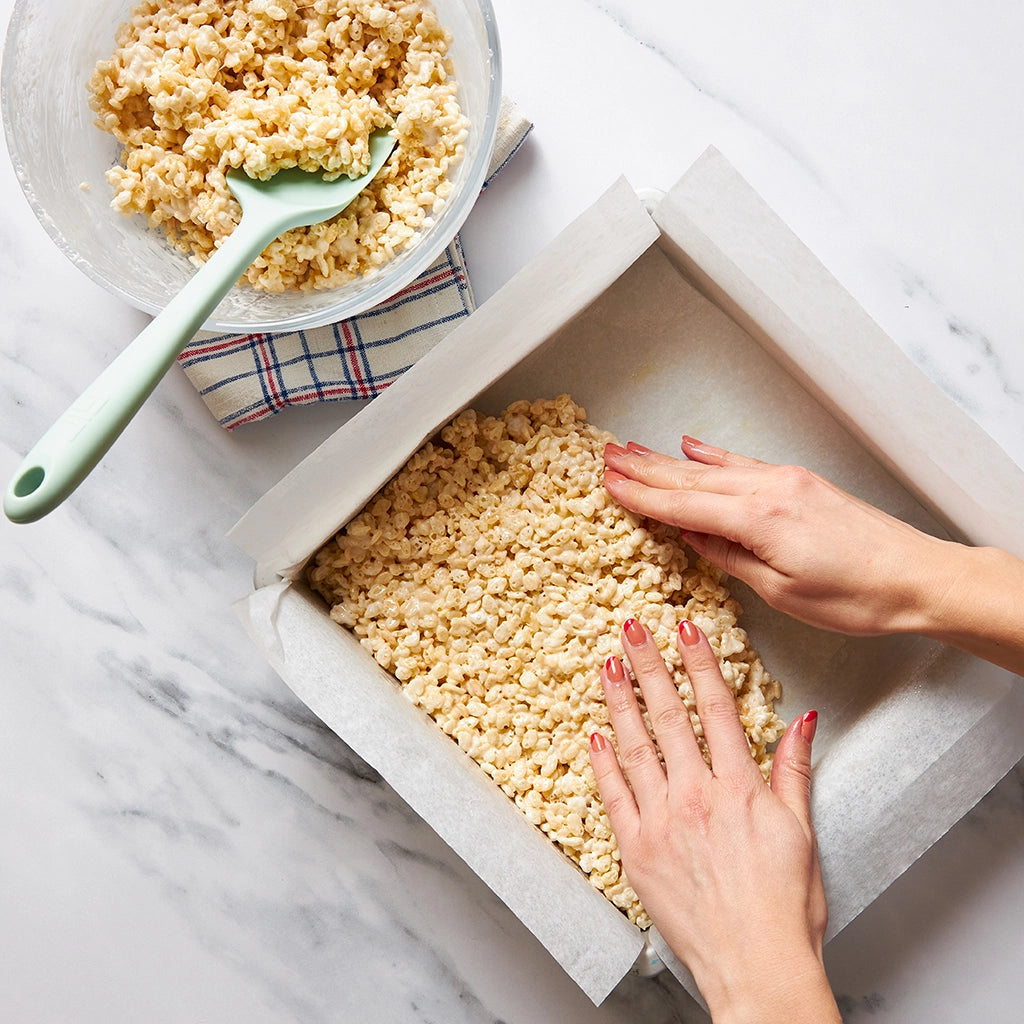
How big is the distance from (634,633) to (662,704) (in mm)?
75

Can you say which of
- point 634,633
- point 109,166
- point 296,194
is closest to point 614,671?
point 634,633

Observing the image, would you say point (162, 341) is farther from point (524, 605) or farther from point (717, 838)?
point (717, 838)

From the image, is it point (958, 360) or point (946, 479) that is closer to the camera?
point (946, 479)

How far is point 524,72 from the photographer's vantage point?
960mm

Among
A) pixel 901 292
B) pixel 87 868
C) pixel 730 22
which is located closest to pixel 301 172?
pixel 730 22

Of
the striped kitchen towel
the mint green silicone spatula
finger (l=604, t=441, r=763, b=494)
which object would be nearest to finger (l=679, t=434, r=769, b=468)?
finger (l=604, t=441, r=763, b=494)

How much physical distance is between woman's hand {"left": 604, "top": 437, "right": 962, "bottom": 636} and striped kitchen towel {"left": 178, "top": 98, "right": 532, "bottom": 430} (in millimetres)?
292

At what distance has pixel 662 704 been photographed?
2.83 ft

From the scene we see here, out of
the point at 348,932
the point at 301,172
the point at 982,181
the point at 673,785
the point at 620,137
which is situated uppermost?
the point at 982,181

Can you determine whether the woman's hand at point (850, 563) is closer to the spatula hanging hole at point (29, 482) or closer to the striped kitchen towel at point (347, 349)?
the striped kitchen towel at point (347, 349)

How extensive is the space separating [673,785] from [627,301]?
0.52 meters

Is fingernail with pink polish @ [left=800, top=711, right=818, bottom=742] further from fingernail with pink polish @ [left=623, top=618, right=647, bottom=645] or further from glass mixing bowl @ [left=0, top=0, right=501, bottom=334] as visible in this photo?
glass mixing bowl @ [left=0, top=0, right=501, bottom=334]

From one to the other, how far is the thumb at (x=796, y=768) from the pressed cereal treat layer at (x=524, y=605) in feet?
0.13

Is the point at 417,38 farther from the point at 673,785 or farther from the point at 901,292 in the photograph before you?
the point at 673,785
